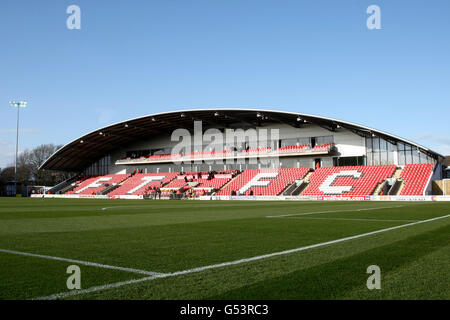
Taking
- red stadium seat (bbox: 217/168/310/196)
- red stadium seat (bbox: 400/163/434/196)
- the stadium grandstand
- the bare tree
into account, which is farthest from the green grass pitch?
the bare tree

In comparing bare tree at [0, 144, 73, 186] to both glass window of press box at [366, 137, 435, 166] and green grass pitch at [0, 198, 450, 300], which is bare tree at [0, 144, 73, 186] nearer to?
glass window of press box at [366, 137, 435, 166]

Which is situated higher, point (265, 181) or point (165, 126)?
point (165, 126)

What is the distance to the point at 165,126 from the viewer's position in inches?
2493

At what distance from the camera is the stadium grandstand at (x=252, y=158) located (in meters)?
47.5

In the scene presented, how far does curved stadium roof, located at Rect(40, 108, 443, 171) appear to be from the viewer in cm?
5096

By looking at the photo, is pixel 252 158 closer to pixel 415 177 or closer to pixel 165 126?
pixel 165 126

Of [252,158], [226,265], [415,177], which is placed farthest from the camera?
[252,158]

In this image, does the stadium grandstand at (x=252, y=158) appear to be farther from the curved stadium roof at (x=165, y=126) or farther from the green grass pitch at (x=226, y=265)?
the green grass pitch at (x=226, y=265)

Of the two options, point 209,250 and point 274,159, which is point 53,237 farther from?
point 274,159

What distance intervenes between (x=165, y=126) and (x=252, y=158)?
15624 millimetres

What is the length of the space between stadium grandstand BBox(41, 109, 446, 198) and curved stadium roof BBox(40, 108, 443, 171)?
0.50 ft

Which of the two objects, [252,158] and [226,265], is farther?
[252,158]

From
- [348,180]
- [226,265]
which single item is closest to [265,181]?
[348,180]
